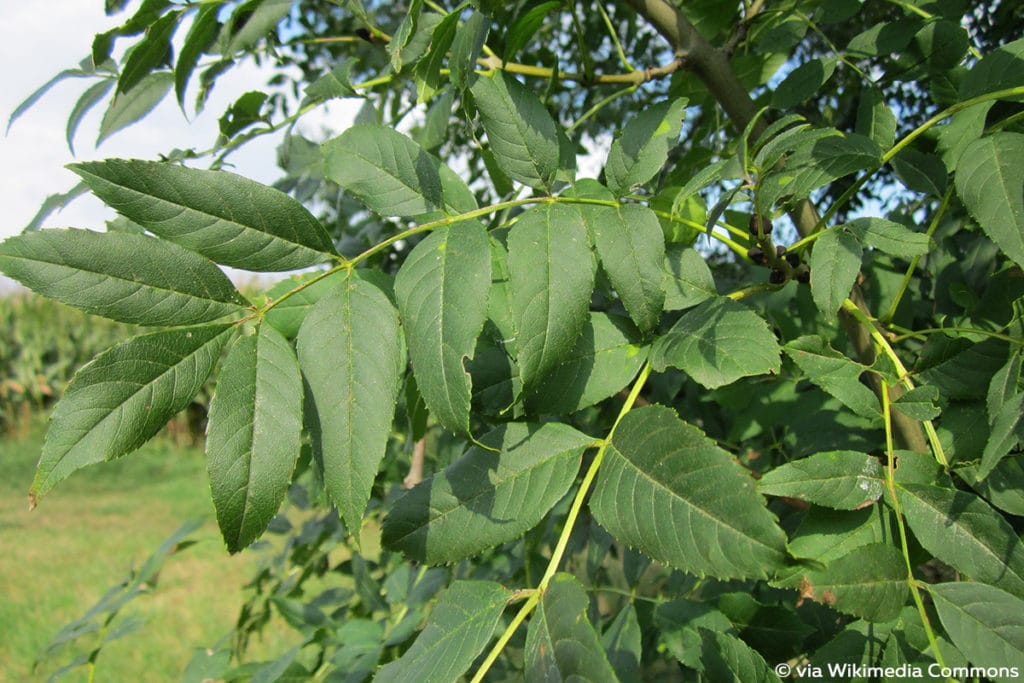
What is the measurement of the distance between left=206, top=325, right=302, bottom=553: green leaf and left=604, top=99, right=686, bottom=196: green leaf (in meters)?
0.43

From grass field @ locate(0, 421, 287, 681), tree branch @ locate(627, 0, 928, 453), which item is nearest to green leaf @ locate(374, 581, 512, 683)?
tree branch @ locate(627, 0, 928, 453)

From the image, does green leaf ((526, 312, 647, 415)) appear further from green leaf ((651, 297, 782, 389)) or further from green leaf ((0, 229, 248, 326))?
green leaf ((0, 229, 248, 326))

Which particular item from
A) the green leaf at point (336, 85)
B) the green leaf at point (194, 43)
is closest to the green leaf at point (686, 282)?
the green leaf at point (336, 85)

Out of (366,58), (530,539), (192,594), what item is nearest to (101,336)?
(192,594)

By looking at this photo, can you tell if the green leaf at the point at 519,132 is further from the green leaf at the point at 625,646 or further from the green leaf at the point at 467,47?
the green leaf at the point at 625,646

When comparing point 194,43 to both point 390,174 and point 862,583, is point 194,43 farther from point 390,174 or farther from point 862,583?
point 862,583

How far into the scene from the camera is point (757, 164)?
0.83 meters

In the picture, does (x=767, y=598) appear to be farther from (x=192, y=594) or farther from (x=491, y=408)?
(x=192, y=594)

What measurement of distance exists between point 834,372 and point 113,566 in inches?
225

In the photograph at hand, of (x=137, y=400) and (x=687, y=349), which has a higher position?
(x=137, y=400)

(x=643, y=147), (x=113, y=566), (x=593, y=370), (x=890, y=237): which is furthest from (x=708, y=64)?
(x=113, y=566)

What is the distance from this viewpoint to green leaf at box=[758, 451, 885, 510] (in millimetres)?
768

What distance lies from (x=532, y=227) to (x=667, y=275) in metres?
0.26

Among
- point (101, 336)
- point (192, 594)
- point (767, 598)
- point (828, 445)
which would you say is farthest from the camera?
point (101, 336)
